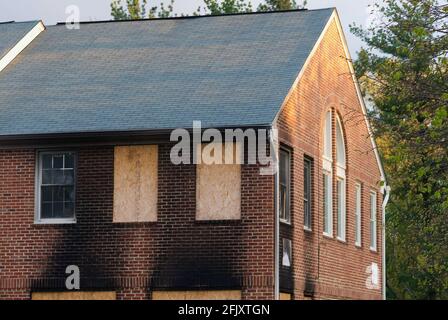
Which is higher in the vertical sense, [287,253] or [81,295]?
[287,253]

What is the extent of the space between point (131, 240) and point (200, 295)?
7.01 feet

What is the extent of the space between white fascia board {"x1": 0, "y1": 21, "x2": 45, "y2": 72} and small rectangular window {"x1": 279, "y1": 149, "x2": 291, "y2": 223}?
8.81m

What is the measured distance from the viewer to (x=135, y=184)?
28.8 metres

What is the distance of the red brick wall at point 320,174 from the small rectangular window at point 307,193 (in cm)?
17

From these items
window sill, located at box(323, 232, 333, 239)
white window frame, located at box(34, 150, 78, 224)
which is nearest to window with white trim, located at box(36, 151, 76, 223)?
white window frame, located at box(34, 150, 78, 224)

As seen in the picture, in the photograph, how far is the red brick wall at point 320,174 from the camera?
29.9 meters

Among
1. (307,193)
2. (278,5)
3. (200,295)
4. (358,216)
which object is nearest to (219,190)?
(200,295)

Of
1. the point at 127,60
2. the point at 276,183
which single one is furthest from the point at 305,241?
the point at 127,60

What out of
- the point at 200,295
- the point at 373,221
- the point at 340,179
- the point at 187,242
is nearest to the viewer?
the point at 200,295

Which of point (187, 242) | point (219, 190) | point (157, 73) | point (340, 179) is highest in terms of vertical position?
point (157, 73)

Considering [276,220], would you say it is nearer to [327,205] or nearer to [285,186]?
[285,186]

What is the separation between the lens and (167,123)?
92.8 feet

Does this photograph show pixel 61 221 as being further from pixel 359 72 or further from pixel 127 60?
pixel 359 72
